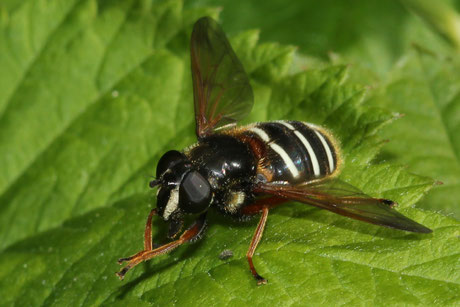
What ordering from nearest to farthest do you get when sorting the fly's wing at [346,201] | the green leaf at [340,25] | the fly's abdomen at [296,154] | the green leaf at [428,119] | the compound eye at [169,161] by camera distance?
the fly's wing at [346,201], the compound eye at [169,161], the fly's abdomen at [296,154], the green leaf at [428,119], the green leaf at [340,25]

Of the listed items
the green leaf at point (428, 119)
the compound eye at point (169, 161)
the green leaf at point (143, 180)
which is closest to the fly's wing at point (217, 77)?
the green leaf at point (143, 180)

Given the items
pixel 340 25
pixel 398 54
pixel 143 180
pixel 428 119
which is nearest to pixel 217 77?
pixel 143 180

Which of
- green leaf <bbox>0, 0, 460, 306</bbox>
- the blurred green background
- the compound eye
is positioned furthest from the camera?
the blurred green background

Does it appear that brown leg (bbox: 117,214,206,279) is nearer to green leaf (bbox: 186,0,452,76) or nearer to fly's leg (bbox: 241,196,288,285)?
fly's leg (bbox: 241,196,288,285)

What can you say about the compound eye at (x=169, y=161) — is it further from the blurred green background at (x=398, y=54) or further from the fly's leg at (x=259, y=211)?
the blurred green background at (x=398, y=54)

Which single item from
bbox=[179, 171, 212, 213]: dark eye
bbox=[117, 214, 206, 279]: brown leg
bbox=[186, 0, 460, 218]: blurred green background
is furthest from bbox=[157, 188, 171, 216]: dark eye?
bbox=[186, 0, 460, 218]: blurred green background
